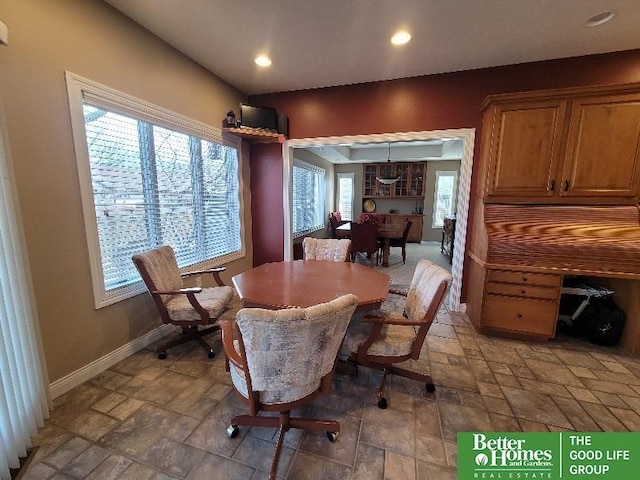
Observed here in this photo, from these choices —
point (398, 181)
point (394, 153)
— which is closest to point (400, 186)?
point (398, 181)

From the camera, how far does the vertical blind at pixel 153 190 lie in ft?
6.70

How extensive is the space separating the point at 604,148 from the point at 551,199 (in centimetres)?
55

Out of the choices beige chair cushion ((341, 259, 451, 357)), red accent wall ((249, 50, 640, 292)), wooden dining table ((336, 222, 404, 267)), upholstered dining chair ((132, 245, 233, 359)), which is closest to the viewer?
beige chair cushion ((341, 259, 451, 357))

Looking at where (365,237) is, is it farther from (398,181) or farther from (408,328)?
(398,181)

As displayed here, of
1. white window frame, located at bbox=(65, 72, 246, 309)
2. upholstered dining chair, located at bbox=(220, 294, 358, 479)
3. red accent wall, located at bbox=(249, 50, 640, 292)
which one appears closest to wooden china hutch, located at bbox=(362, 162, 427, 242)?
red accent wall, located at bbox=(249, 50, 640, 292)

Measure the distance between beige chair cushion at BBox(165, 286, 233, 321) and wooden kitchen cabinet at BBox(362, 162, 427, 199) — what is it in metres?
6.64

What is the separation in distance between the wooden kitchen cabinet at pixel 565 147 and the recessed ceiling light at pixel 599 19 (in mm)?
460

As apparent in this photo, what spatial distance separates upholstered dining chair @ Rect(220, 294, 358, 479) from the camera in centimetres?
103

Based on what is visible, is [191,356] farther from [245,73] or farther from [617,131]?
[617,131]

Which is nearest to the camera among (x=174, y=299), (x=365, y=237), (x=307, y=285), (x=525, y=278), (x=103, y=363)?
(x=307, y=285)

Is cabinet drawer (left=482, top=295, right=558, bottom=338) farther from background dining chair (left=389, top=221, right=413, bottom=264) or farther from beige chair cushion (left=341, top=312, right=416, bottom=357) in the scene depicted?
background dining chair (left=389, top=221, right=413, bottom=264)

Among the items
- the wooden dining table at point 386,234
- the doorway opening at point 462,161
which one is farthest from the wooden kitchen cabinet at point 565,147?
the wooden dining table at point 386,234

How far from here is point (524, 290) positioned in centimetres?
252

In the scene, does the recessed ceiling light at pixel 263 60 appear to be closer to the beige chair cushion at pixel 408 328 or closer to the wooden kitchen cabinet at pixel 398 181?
the beige chair cushion at pixel 408 328
